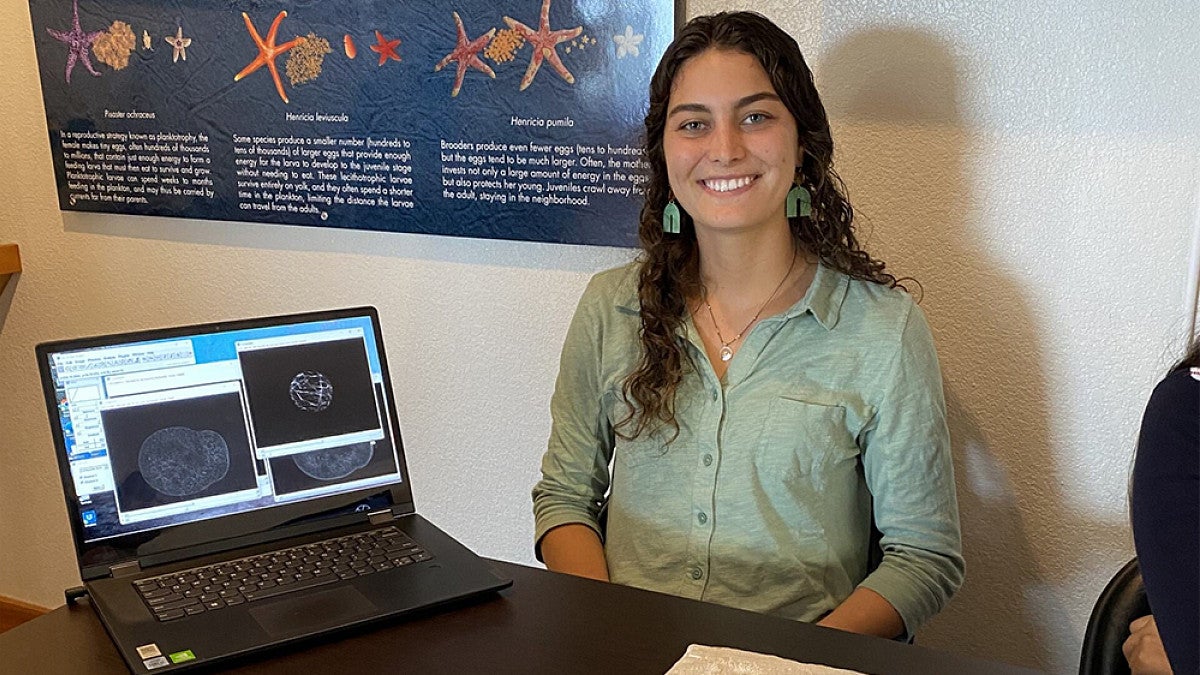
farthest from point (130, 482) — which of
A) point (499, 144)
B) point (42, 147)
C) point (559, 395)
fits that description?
point (42, 147)

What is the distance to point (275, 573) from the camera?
3.56 ft

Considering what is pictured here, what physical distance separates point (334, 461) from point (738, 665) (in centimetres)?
51

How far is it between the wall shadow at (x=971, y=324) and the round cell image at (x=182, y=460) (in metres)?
0.96

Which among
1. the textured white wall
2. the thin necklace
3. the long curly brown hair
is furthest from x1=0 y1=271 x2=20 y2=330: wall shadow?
the thin necklace

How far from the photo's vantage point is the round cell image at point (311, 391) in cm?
117

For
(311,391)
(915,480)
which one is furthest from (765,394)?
(311,391)

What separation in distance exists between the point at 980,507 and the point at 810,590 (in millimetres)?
385

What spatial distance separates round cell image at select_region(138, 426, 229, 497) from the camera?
1.11 metres

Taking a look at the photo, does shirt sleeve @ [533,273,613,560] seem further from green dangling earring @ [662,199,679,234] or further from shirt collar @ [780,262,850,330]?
shirt collar @ [780,262,850,330]

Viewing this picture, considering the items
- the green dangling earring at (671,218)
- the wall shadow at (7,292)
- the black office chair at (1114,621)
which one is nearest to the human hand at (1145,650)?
the black office chair at (1114,621)

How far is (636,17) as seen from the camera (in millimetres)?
1670

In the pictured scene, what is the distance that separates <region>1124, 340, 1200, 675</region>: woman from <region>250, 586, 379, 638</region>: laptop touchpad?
0.66 metres

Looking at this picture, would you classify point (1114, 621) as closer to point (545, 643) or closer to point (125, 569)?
point (545, 643)

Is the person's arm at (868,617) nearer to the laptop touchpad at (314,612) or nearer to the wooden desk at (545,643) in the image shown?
the wooden desk at (545,643)
